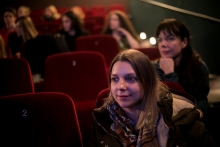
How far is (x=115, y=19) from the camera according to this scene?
3857mm

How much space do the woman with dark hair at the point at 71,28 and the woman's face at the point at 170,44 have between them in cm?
212

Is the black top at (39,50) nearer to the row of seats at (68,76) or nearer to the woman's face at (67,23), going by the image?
the row of seats at (68,76)

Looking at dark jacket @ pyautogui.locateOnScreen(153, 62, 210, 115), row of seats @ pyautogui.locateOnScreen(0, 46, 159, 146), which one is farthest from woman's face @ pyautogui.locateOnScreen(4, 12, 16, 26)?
dark jacket @ pyautogui.locateOnScreen(153, 62, 210, 115)

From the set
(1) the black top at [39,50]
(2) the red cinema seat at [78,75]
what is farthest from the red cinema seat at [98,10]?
(2) the red cinema seat at [78,75]

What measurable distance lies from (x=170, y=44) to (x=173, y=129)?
86cm

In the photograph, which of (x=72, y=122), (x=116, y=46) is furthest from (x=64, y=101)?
(x=116, y=46)

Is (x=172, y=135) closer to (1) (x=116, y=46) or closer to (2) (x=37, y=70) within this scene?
(2) (x=37, y=70)

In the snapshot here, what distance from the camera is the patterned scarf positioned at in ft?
3.80

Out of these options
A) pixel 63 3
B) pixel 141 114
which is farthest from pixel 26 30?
pixel 63 3

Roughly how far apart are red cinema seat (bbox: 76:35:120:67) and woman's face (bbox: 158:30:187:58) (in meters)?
1.41

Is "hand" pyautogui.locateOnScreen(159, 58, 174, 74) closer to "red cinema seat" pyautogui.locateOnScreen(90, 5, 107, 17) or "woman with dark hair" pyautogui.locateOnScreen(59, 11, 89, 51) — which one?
"woman with dark hair" pyautogui.locateOnScreen(59, 11, 89, 51)

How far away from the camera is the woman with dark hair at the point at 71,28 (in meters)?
3.85

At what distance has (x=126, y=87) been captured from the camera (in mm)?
1188

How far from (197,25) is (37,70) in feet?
5.58
